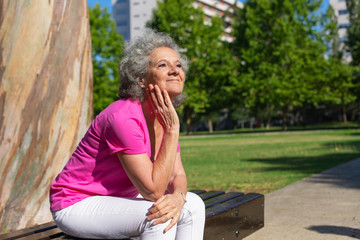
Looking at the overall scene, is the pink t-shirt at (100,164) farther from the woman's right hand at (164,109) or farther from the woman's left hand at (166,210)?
the woman's left hand at (166,210)

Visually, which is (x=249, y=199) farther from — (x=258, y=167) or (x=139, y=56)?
(x=258, y=167)

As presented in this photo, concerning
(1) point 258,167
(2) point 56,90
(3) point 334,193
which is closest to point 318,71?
(1) point 258,167

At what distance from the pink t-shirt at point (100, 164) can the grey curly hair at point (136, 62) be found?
0.10 meters

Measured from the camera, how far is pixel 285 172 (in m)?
8.65

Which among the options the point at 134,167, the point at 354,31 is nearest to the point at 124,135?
the point at 134,167

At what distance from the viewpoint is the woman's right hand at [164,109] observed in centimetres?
242

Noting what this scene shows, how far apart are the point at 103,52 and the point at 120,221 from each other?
106 feet

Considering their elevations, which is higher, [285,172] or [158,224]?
[158,224]

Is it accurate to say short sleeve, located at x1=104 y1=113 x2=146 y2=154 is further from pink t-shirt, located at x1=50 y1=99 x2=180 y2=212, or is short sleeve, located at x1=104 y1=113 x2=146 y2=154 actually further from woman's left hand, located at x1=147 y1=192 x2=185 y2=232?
woman's left hand, located at x1=147 y1=192 x2=185 y2=232

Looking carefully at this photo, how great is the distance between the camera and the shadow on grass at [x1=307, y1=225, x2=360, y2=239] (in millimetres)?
3850

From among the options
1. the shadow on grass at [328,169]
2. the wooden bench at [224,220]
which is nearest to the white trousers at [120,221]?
the wooden bench at [224,220]

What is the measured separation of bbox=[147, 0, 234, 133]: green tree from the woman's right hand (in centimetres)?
3451

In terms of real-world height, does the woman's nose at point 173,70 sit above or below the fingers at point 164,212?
above

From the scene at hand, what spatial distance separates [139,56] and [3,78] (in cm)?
190
